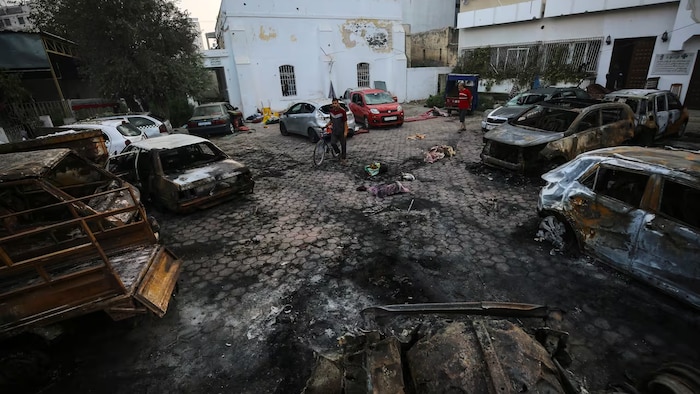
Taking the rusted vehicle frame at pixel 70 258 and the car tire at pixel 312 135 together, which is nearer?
the rusted vehicle frame at pixel 70 258

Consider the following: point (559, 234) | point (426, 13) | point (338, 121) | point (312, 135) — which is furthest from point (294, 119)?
point (426, 13)

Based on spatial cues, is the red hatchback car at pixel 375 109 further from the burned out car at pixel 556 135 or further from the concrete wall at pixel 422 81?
the concrete wall at pixel 422 81

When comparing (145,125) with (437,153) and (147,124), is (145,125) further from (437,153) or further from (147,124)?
(437,153)

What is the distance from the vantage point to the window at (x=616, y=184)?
4137 millimetres

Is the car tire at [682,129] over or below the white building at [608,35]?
below

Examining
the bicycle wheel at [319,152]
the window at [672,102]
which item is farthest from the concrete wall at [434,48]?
the bicycle wheel at [319,152]

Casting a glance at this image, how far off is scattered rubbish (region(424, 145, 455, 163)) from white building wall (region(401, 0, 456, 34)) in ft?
75.0

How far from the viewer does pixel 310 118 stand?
12.5 meters

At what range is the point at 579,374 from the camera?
3.00 m

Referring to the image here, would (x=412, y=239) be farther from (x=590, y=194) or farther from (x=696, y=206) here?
(x=696, y=206)

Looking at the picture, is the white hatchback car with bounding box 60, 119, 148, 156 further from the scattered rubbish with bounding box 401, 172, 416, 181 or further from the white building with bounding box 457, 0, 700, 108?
the white building with bounding box 457, 0, 700, 108

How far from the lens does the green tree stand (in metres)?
12.7

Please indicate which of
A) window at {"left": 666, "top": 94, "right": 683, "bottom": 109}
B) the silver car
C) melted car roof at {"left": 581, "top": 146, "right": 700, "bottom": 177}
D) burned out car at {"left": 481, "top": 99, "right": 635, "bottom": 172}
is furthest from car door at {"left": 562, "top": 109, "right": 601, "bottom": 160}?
the silver car

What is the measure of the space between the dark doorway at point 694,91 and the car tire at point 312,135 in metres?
15.8
